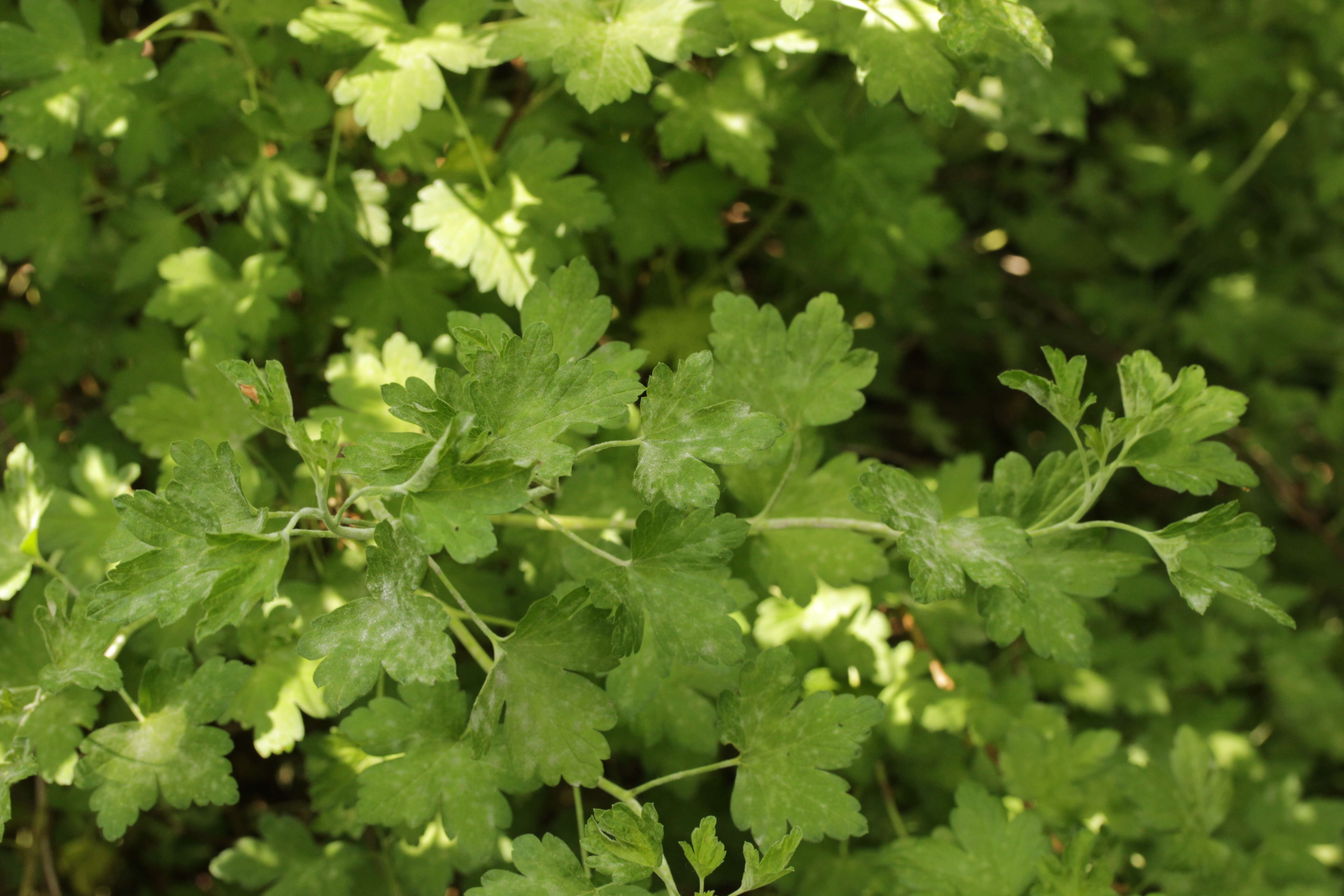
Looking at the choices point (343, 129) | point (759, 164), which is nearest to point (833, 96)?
point (759, 164)

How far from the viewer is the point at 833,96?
2.26 meters

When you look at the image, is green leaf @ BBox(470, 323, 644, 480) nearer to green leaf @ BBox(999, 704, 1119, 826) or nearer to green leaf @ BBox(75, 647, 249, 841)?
green leaf @ BBox(75, 647, 249, 841)

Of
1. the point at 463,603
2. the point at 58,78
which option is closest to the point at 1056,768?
the point at 463,603

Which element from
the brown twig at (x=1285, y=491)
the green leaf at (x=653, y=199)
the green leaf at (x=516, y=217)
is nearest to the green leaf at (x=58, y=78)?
the green leaf at (x=516, y=217)

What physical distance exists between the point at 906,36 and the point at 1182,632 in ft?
6.52

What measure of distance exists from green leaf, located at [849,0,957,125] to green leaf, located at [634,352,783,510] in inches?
25.3

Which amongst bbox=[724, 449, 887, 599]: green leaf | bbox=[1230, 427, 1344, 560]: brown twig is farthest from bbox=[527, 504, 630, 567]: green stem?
bbox=[1230, 427, 1344, 560]: brown twig

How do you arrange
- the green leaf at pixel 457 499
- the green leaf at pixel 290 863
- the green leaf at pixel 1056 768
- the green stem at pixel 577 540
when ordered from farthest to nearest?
1. the green leaf at pixel 1056 768
2. the green leaf at pixel 290 863
3. the green stem at pixel 577 540
4. the green leaf at pixel 457 499

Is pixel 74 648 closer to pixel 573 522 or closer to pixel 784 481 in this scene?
pixel 573 522

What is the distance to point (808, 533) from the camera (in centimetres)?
164

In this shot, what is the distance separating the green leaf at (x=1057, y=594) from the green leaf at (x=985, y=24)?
0.75 metres

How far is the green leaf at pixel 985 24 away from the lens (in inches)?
54.5

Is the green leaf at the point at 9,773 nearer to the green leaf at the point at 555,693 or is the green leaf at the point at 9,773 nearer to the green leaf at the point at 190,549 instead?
the green leaf at the point at 190,549

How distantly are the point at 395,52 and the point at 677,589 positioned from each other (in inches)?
43.6
